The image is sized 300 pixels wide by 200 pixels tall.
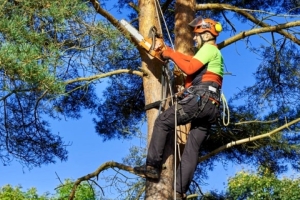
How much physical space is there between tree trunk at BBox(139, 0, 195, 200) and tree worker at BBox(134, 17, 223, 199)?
14cm

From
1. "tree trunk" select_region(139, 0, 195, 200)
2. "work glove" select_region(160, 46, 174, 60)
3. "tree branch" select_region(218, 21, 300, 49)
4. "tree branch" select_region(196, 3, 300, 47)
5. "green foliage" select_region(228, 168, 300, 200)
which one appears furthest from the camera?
"green foliage" select_region(228, 168, 300, 200)

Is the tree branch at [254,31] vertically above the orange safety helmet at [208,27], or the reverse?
the tree branch at [254,31]

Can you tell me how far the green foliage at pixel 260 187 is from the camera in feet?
30.8

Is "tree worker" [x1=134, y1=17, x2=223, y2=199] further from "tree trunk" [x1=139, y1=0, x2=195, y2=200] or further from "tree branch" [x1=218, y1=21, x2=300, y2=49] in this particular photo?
"tree branch" [x1=218, y1=21, x2=300, y2=49]

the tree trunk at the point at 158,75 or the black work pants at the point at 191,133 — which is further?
the tree trunk at the point at 158,75

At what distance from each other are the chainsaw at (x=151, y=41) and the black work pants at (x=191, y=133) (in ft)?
1.76

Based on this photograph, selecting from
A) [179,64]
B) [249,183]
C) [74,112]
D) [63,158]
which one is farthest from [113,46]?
[249,183]

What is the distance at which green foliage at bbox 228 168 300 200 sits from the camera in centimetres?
938

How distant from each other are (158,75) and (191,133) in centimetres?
71

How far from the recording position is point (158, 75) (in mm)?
5105

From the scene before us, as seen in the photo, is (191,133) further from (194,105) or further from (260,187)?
(260,187)

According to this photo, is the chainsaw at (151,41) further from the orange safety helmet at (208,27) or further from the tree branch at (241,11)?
the tree branch at (241,11)

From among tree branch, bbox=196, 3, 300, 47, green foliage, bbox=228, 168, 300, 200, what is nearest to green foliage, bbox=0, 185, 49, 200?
green foliage, bbox=228, 168, 300, 200

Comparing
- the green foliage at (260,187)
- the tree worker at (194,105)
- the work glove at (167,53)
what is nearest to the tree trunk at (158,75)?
the tree worker at (194,105)
